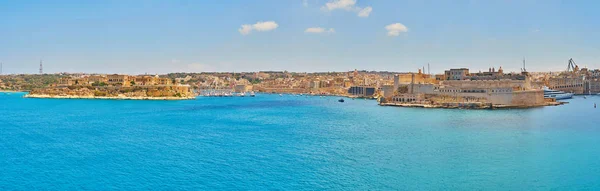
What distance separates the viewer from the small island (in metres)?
44.4

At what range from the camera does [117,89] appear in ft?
149

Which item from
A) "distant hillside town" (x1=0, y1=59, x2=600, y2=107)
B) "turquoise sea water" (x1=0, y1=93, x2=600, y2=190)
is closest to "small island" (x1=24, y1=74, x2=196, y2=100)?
"distant hillside town" (x1=0, y1=59, x2=600, y2=107)

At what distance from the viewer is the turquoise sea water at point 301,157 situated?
32.0 ft

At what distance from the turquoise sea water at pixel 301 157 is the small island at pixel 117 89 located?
2499cm

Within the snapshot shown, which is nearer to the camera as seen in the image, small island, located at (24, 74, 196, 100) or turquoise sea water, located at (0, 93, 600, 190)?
turquoise sea water, located at (0, 93, 600, 190)

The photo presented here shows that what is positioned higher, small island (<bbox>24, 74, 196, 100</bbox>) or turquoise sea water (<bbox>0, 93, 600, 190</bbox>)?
small island (<bbox>24, 74, 196, 100</bbox>)

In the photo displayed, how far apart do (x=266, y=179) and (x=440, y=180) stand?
3526 millimetres

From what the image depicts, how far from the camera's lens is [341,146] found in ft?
46.1

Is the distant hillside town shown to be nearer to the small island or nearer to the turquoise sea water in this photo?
the small island

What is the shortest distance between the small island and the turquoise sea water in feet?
82.0

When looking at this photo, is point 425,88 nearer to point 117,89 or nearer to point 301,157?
point 301,157

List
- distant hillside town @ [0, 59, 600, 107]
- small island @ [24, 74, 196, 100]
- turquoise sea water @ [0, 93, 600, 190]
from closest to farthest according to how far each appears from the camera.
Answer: turquoise sea water @ [0, 93, 600, 190], distant hillside town @ [0, 59, 600, 107], small island @ [24, 74, 196, 100]

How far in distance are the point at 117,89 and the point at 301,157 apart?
123ft

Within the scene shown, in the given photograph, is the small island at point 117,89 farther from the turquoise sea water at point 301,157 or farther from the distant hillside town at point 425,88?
the turquoise sea water at point 301,157
